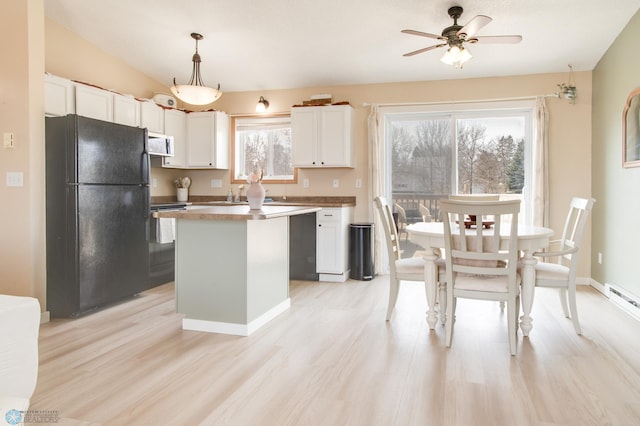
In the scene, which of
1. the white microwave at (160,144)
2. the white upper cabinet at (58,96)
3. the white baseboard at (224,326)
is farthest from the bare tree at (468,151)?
the white upper cabinet at (58,96)

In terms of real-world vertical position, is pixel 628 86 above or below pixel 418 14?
below

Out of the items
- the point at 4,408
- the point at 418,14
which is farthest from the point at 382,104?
the point at 4,408

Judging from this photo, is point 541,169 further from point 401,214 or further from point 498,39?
point 498,39

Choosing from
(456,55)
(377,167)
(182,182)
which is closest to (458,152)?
(377,167)

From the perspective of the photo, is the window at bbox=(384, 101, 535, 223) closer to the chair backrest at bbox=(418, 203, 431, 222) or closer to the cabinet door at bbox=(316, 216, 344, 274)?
the chair backrest at bbox=(418, 203, 431, 222)

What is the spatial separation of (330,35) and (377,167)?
162 centimetres

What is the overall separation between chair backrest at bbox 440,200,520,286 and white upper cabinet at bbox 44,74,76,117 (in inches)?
139

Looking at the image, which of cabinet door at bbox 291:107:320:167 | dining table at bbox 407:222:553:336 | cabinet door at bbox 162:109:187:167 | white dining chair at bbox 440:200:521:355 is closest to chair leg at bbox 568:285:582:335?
dining table at bbox 407:222:553:336

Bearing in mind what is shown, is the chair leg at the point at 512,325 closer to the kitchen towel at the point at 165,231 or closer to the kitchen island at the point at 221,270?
the kitchen island at the point at 221,270

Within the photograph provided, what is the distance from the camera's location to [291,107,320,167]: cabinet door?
512cm

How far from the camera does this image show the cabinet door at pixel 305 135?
202 inches

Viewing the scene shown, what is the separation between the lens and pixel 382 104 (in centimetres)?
516

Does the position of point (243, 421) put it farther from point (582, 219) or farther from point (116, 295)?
point (582, 219)

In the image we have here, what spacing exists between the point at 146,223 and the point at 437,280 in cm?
267
